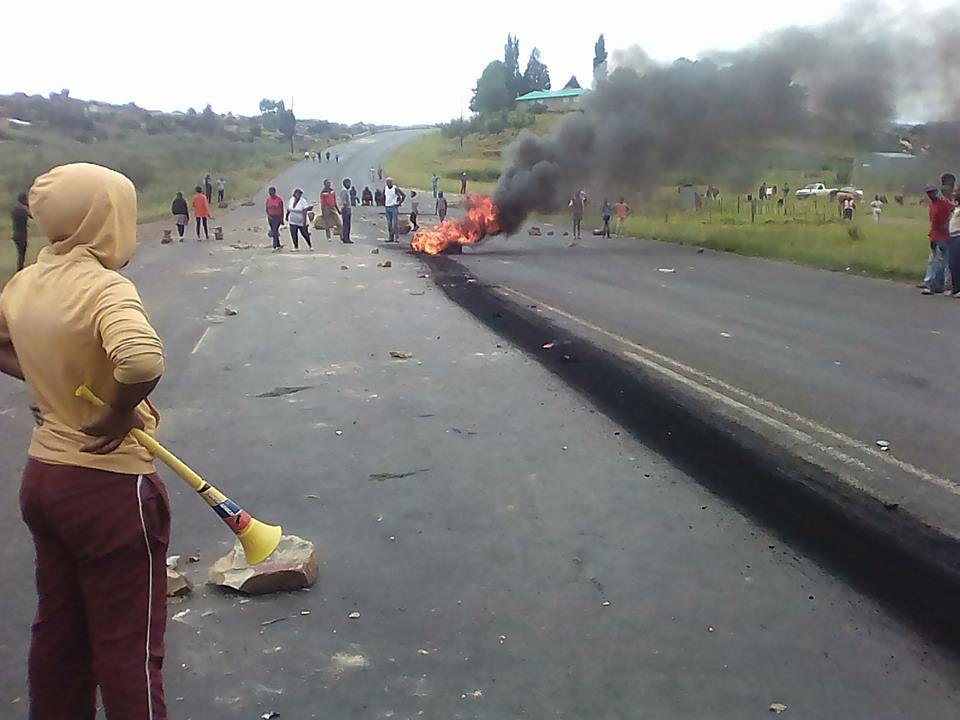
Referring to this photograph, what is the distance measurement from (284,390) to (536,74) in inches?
4252

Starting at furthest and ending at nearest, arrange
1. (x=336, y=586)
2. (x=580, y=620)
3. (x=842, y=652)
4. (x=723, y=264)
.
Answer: (x=723, y=264) < (x=336, y=586) < (x=580, y=620) < (x=842, y=652)

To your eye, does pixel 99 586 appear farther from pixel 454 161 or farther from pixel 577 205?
pixel 454 161

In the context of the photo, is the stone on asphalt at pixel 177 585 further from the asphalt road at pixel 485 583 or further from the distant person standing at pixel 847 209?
the distant person standing at pixel 847 209

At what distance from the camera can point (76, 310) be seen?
7.67 ft

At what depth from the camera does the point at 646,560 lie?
4273mm

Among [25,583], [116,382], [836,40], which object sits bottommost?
[25,583]

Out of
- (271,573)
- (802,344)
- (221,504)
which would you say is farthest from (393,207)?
(221,504)

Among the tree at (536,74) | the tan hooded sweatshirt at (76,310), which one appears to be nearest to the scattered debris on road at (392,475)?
the tan hooded sweatshirt at (76,310)

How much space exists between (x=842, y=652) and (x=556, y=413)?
365 centimetres

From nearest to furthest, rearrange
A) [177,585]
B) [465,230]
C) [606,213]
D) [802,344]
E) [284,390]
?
[177,585] < [284,390] < [802,344] < [465,230] < [606,213]

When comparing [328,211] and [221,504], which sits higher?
[328,211]

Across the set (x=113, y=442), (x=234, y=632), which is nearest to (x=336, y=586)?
(x=234, y=632)

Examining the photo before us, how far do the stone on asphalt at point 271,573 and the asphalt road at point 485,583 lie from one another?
0.07 meters

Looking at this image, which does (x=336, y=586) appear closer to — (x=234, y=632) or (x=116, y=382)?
(x=234, y=632)
